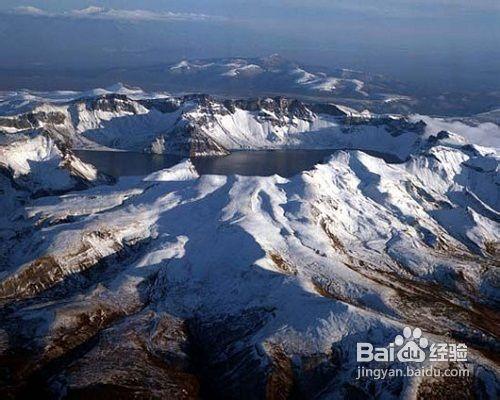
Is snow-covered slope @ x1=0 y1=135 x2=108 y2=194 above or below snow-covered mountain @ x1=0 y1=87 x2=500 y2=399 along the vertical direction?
below

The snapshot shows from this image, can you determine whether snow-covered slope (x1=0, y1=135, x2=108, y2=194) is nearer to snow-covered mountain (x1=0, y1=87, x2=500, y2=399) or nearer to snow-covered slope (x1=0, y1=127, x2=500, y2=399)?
snow-covered mountain (x1=0, y1=87, x2=500, y2=399)

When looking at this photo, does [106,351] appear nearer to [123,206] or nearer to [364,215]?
[123,206]

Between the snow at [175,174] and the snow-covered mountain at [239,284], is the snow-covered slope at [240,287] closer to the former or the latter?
the snow-covered mountain at [239,284]

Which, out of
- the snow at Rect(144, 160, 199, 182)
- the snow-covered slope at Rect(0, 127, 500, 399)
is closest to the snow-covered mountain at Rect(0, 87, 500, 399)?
the snow-covered slope at Rect(0, 127, 500, 399)

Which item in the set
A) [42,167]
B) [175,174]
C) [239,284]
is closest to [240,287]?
[239,284]

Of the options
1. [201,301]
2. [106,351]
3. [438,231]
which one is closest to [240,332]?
[201,301]
